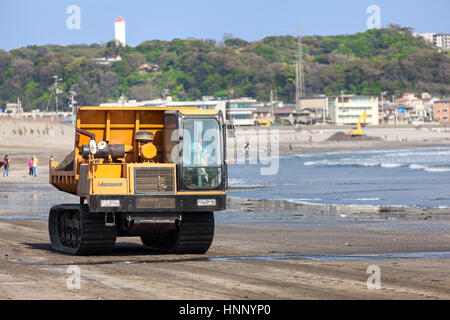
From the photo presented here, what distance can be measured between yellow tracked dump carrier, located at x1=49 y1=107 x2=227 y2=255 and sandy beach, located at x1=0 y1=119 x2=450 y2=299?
20.8 inches

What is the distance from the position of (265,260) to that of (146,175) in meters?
2.54

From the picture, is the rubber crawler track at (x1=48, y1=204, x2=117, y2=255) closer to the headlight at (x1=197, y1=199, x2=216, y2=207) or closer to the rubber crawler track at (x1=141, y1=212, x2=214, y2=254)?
the rubber crawler track at (x1=141, y1=212, x2=214, y2=254)

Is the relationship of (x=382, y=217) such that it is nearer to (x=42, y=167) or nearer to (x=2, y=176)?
(x=2, y=176)

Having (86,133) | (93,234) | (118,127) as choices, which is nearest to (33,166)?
(118,127)

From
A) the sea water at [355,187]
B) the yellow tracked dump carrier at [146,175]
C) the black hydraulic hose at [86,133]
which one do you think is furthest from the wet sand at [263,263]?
the sea water at [355,187]

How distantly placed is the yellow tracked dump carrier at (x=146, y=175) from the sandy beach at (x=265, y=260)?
53 centimetres

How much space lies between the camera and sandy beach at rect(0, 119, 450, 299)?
37.9 ft

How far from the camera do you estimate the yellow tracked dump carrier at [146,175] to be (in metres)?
15.6

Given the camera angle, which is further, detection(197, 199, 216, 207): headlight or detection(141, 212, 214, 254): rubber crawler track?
detection(141, 212, 214, 254): rubber crawler track

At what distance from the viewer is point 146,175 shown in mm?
15695

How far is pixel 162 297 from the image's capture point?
11000 millimetres

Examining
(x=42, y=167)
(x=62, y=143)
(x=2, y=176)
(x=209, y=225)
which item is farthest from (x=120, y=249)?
(x=62, y=143)

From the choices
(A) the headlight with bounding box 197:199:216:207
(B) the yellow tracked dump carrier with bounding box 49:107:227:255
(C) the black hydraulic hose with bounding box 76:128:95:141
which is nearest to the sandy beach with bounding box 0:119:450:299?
(B) the yellow tracked dump carrier with bounding box 49:107:227:255
